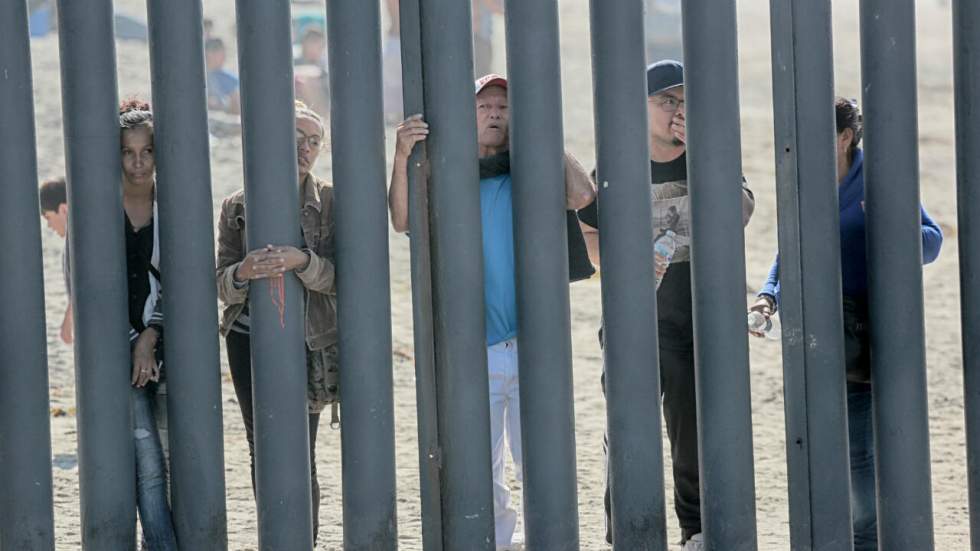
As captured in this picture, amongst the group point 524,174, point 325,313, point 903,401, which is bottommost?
point 903,401

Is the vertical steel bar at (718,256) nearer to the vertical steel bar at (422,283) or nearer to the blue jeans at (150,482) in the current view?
the vertical steel bar at (422,283)

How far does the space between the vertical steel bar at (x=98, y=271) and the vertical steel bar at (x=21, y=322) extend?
95 mm

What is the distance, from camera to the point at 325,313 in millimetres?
4457

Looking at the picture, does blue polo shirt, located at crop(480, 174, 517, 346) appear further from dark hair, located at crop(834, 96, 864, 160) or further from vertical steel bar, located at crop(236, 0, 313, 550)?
dark hair, located at crop(834, 96, 864, 160)

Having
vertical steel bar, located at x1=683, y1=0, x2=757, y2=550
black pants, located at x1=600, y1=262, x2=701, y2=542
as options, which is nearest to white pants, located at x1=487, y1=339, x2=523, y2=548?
black pants, located at x1=600, y1=262, x2=701, y2=542

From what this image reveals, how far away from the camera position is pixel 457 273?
4.03m

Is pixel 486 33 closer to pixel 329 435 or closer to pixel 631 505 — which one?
pixel 329 435

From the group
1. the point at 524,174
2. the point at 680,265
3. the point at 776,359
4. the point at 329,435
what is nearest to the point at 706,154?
the point at 524,174

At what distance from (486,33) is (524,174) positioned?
12639 millimetres

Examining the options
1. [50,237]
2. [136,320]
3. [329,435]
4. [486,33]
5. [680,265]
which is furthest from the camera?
[486,33]

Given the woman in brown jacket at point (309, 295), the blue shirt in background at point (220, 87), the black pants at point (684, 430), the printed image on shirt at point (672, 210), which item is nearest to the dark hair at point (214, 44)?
the blue shirt in background at point (220, 87)

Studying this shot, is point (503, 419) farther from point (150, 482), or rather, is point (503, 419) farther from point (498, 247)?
point (150, 482)

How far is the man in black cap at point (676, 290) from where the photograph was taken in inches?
187

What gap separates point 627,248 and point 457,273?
1.50ft
